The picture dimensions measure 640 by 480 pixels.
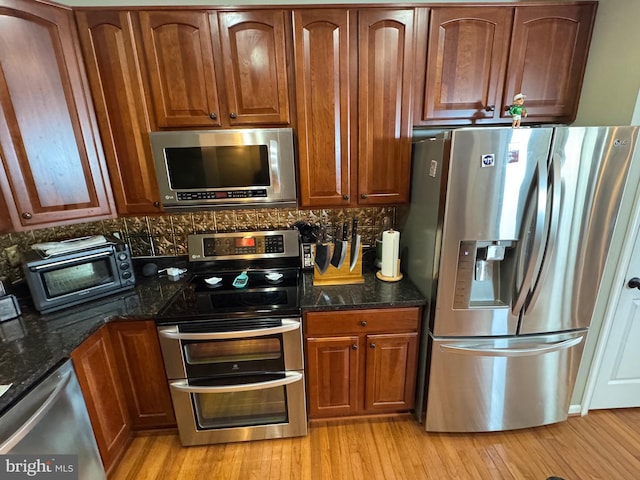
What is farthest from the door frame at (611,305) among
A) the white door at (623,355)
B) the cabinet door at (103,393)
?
the cabinet door at (103,393)

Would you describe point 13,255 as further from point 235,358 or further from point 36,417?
point 235,358

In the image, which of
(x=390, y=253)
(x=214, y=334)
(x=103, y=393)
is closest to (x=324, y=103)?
(x=390, y=253)

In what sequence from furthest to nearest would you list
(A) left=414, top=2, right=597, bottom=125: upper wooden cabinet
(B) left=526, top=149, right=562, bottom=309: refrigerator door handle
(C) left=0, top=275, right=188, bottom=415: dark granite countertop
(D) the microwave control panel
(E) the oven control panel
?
(E) the oven control panel, (D) the microwave control panel, (A) left=414, top=2, right=597, bottom=125: upper wooden cabinet, (B) left=526, top=149, right=562, bottom=309: refrigerator door handle, (C) left=0, top=275, right=188, bottom=415: dark granite countertop

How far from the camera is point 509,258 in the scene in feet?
4.73

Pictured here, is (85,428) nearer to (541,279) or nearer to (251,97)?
(251,97)

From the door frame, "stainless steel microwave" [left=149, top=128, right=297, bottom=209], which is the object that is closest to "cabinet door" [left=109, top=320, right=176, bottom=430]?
"stainless steel microwave" [left=149, top=128, right=297, bottom=209]

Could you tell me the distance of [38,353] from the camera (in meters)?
1.21

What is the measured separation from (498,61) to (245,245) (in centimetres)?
180

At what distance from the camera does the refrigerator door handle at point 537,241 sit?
49.3 inches

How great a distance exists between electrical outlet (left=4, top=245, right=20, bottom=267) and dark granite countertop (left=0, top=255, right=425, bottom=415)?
0.21 meters

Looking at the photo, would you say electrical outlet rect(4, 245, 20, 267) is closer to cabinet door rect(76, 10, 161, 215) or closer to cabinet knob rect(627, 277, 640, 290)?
cabinet door rect(76, 10, 161, 215)

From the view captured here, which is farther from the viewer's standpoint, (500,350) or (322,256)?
(322,256)

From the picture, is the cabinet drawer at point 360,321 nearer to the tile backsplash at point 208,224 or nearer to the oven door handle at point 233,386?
the oven door handle at point 233,386

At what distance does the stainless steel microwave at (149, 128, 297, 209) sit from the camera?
1.52 meters
